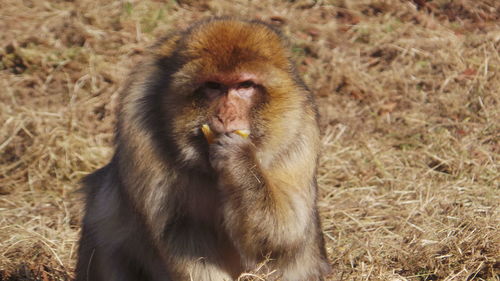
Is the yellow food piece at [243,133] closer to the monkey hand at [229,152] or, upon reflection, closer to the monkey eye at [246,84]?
the monkey hand at [229,152]

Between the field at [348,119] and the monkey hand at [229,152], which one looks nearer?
the monkey hand at [229,152]

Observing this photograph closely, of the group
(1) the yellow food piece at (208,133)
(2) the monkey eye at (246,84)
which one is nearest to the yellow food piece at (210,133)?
(1) the yellow food piece at (208,133)

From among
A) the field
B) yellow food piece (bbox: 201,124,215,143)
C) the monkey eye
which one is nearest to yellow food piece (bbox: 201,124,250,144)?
yellow food piece (bbox: 201,124,215,143)

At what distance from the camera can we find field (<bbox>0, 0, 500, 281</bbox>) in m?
4.53

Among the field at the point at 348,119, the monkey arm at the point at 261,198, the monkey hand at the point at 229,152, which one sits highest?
the monkey hand at the point at 229,152

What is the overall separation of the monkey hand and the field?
3.89 feet

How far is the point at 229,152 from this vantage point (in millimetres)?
3092

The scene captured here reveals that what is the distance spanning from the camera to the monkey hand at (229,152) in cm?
309

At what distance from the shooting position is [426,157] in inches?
242

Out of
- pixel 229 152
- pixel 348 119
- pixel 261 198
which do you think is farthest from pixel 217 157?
pixel 348 119

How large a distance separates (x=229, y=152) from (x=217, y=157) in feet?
0.21

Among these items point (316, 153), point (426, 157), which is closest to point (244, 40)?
point (316, 153)

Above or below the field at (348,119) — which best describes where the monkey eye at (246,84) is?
above

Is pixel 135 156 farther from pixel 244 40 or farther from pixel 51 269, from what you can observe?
pixel 51 269
